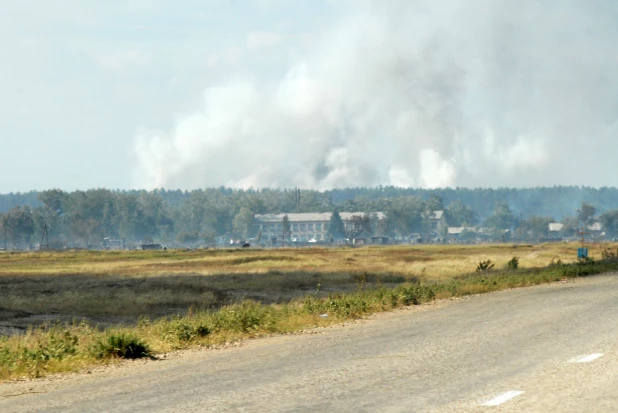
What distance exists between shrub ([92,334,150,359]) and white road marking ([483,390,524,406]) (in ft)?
28.3

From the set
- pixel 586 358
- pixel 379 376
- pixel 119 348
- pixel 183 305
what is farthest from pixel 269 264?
pixel 379 376

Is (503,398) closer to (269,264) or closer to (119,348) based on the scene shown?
(119,348)

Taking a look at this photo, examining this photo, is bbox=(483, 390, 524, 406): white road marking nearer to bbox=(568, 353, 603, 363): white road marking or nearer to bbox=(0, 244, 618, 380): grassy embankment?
bbox=(568, 353, 603, 363): white road marking

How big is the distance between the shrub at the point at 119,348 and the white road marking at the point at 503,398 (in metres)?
8.64

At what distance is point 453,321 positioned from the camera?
24516mm

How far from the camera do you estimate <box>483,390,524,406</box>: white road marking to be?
36.9ft

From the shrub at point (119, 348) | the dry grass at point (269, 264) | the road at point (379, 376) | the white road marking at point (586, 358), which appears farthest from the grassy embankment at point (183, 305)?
the white road marking at point (586, 358)

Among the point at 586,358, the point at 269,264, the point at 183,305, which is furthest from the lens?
the point at 269,264

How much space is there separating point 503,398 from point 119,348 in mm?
8999

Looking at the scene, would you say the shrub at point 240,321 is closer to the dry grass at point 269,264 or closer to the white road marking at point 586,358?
the white road marking at point 586,358

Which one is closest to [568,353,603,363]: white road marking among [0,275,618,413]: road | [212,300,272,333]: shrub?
[0,275,618,413]: road

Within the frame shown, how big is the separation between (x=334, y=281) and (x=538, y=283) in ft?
79.3

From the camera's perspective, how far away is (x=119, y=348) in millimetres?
18578

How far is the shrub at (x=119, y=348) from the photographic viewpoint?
1845 centimetres
